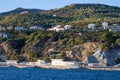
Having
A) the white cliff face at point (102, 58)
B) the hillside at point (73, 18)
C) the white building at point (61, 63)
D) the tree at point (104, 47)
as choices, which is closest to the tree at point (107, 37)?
the tree at point (104, 47)

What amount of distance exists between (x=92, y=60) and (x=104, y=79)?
3908 centimetres

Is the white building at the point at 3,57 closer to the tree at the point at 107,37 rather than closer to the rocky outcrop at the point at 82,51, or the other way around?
the rocky outcrop at the point at 82,51

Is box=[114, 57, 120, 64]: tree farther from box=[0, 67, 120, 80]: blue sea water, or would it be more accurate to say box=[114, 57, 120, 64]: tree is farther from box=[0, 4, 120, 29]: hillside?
box=[0, 4, 120, 29]: hillside

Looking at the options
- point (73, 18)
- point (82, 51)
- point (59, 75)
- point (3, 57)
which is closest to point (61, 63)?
point (82, 51)

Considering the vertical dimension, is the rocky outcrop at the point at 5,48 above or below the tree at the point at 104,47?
below

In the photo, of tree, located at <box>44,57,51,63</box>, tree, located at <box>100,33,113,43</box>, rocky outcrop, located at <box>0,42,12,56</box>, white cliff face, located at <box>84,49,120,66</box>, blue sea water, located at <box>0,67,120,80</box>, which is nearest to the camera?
blue sea water, located at <box>0,67,120,80</box>

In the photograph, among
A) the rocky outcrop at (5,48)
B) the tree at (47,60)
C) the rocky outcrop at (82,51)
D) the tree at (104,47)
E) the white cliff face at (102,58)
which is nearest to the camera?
the white cliff face at (102,58)

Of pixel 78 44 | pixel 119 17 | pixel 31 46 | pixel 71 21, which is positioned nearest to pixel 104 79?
pixel 78 44

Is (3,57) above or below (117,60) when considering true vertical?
below

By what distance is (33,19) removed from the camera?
6644 inches

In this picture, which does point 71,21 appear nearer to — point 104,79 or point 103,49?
point 103,49

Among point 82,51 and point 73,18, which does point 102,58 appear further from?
point 73,18

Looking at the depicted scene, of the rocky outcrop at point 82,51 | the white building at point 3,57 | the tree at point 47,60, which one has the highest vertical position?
the rocky outcrop at point 82,51

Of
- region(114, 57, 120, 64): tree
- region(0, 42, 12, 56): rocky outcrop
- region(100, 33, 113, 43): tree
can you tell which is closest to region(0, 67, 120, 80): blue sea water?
region(114, 57, 120, 64): tree
